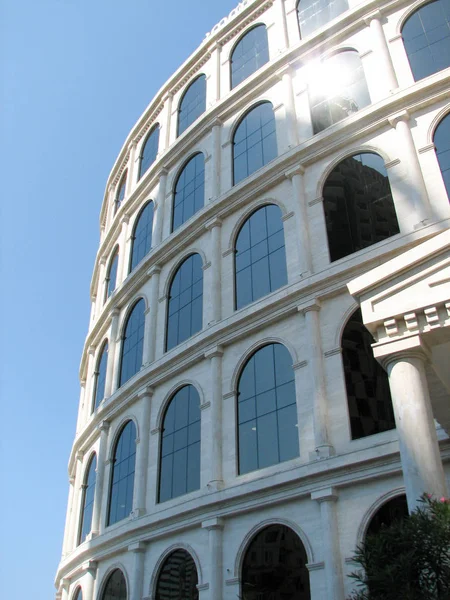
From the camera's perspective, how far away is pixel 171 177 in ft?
84.0

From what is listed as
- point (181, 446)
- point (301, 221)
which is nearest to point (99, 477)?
point (181, 446)

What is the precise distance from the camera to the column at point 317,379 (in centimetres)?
1482

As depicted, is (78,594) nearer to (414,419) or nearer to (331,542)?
(331,542)

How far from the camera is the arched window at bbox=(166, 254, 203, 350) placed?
21.0 meters

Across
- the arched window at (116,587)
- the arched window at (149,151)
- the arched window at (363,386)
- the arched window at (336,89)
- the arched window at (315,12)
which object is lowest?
the arched window at (116,587)

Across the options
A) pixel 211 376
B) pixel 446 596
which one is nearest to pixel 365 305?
pixel 446 596

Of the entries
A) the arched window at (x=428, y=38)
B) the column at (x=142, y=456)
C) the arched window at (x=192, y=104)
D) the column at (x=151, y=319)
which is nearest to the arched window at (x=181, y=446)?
the column at (x=142, y=456)

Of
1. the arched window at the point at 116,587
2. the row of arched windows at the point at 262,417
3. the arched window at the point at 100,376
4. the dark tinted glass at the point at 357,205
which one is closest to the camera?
the row of arched windows at the point at 262,417

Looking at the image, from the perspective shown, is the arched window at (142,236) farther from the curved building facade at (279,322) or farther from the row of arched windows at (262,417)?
the row of arched windows at (262,417)

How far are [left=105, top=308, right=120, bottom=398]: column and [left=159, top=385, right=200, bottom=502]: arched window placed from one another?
16.1 feet

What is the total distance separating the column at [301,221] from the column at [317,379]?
1210 millimetres

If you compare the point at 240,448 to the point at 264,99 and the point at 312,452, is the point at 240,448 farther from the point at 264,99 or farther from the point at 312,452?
the point at 264,99

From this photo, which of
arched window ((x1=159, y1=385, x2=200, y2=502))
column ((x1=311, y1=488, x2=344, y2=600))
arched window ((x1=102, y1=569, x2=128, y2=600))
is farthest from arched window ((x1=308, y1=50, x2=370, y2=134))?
arched window ((x1=102, y1=569, x2=128, y2=600))

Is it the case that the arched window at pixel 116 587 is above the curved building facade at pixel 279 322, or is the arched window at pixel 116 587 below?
below
